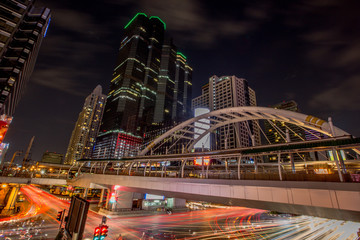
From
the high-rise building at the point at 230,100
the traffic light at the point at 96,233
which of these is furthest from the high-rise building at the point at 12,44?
the high-rise building at the point at 230,100

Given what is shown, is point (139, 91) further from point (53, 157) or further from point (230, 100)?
point (53, 157)

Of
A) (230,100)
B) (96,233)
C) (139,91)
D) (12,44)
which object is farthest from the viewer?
(139,91)

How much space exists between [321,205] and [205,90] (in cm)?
14243

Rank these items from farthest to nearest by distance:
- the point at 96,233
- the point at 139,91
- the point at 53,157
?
the point at 53,157, the point at 139,91, the point at 96,233

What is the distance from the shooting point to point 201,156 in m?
22.5

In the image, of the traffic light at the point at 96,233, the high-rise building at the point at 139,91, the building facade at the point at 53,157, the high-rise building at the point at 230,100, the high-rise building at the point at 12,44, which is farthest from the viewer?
the building facade at the point at 53,157

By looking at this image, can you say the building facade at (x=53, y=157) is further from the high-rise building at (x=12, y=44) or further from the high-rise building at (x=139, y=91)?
the high-rise building at (x=12, y=44)

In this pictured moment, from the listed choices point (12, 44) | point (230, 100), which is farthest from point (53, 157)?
point (230, 100)

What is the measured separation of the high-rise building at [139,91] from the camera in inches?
5901

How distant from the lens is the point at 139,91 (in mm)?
164000

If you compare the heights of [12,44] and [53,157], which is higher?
[12,44]

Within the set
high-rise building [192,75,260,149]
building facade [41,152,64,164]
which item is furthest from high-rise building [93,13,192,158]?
building facade [41,152,64,164]

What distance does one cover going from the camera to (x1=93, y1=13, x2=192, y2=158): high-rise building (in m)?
150

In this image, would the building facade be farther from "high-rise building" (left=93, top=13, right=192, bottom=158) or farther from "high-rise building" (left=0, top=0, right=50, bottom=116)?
"high-rise building" (left=0, top=0, right=50, bottom=116)
